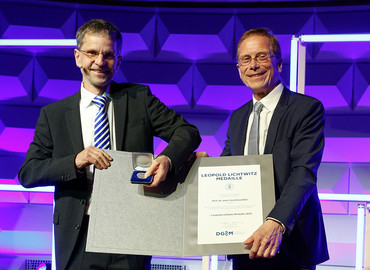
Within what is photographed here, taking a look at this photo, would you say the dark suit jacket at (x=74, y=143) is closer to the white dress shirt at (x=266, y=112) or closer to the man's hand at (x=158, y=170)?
the man's hand at (x=158, y=170)

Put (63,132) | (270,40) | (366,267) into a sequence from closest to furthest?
1. (63,132)
2. (270,40)
3. (366,267)

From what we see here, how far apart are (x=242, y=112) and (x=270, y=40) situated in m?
0.33

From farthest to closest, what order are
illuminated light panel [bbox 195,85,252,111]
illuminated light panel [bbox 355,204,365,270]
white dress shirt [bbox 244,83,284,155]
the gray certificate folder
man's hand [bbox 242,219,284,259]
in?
1. illuminated light panel [bbox 195,85,252,111]
2. illuminated light panel [bbox 355,204,365,270]
3. white dress shirt [bbox 244,83,284,155]
4. the gray certificate folder
5. man's hand [bbox 242,219,284,259]

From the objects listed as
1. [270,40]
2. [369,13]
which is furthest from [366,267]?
[369,13]

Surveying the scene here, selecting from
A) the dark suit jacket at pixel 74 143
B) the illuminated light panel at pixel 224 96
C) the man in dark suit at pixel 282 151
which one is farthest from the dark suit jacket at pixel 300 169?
the illuminated light panel at pixel 224 96

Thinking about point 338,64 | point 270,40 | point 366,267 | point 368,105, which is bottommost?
point 366,267

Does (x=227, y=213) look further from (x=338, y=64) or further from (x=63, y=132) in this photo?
(x=338, y=64)

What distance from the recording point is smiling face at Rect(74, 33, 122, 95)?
1.88 metres

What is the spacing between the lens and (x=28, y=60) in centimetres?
416

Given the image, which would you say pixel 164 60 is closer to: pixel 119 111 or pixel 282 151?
pixel 119 111

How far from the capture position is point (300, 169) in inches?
70.2

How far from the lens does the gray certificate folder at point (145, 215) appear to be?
5.76 feet

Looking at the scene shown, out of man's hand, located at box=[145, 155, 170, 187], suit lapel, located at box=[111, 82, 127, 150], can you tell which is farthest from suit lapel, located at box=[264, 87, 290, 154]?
suit lapel, located at box=[111, 82, 127, 150]

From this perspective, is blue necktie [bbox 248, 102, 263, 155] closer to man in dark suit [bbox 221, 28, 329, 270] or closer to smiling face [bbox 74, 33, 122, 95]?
man in dark suit [bbox 221, 28, 329, 270]
